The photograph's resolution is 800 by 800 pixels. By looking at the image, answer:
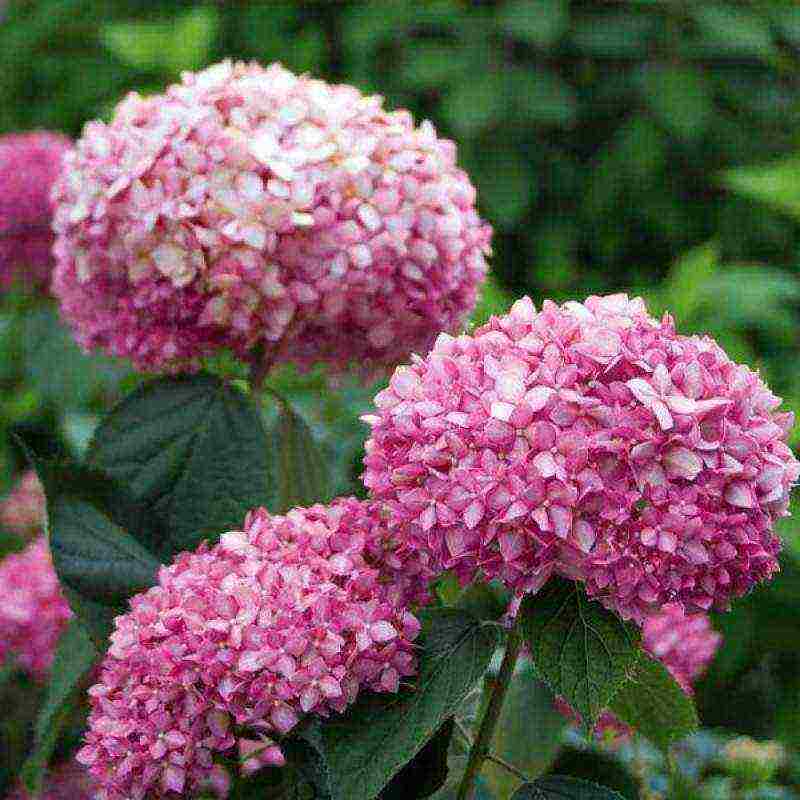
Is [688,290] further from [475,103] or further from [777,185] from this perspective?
[475,103]

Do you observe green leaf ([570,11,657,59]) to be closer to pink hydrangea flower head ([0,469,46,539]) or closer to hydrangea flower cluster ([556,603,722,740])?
pink hydrangea flower head ([0,469,46,539])

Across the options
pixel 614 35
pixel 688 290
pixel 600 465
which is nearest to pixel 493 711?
pixel 600 465

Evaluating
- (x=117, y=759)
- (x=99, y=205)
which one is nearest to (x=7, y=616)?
(x=99, y=205)

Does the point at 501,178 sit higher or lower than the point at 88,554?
lower

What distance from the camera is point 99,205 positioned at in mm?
1021

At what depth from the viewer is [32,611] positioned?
1347mm

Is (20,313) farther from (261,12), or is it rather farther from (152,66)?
(261,12)

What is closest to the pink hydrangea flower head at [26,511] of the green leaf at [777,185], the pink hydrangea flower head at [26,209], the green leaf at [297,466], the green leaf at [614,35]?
the pink hydrangea flower head at [26,209]

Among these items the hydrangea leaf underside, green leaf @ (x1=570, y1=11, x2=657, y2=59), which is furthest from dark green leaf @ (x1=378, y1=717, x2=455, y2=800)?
green leaf @ (x1=570, y1=11, x2=657, y2=59)

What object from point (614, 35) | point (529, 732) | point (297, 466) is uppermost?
point (297, 466)

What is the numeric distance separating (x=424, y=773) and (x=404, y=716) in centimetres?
6

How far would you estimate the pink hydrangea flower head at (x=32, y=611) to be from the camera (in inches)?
53.0

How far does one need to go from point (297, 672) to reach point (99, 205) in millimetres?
397

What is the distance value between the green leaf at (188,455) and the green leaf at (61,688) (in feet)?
0.28
